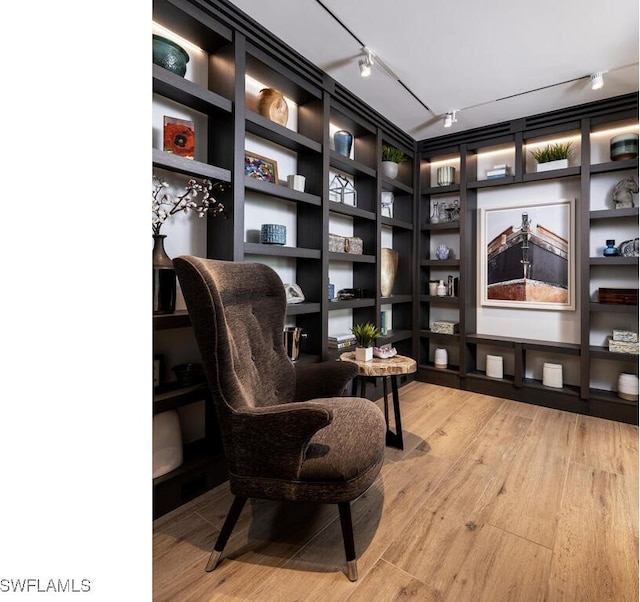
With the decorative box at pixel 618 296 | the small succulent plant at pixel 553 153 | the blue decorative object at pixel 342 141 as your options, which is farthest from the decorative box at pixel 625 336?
the blue decorative object at pixel 342 141

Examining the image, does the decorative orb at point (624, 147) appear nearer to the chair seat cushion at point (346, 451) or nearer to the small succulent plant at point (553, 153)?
the small succulent plant at point (553, 153)

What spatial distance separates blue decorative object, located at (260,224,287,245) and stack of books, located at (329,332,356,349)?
97 cm

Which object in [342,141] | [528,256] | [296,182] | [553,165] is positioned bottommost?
[528,256]

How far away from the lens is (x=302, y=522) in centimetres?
171

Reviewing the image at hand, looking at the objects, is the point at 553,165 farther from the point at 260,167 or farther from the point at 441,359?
the point at 260,167

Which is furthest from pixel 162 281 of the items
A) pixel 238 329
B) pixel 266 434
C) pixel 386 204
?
pixel 386 204

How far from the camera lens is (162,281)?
1.78m

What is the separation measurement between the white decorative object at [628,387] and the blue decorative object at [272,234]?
9.91ft

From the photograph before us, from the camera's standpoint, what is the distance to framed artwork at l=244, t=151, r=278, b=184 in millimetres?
2338

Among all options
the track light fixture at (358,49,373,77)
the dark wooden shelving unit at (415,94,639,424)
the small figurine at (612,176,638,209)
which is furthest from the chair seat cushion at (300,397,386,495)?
the small figurine at (612,176,638,209)

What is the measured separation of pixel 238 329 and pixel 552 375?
3.03 meters

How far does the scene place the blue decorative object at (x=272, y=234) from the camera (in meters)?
2.38
